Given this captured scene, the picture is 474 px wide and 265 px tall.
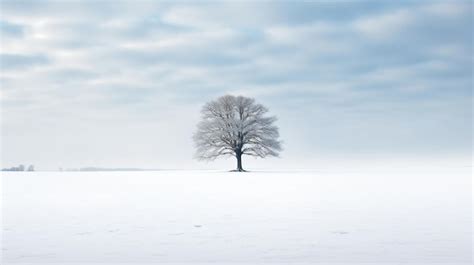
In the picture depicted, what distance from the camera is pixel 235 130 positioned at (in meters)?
47.0

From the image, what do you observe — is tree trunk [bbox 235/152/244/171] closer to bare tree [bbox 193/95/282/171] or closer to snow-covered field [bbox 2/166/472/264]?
bare tree [bbox 193/95/282/171]

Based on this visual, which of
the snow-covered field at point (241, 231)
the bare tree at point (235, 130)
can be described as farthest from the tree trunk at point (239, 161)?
the snow-covered field at point (241, 231)

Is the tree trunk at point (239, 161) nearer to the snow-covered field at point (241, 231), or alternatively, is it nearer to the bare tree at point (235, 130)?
the bare tree at point (235, 130)

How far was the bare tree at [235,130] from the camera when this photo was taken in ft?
157

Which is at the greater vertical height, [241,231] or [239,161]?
[239,161]

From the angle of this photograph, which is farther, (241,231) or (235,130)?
(235,130)

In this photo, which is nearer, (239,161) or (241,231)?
(241,231)

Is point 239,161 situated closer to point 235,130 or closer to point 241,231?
point 235,130

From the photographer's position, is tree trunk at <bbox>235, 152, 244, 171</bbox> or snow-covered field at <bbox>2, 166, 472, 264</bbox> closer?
snow-covered field at <bbox>2, 166, 472, 264</bbox>

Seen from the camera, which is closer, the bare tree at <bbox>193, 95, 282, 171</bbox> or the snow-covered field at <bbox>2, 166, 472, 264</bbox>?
the snow-covered field at <bbox>2, 166, 472, 264</bbox>

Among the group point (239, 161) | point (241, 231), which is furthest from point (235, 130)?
point (241, 231)

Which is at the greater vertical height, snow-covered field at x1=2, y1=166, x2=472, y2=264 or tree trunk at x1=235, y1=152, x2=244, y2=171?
tree trunk at x1=235, y1=152, x2=244, y2=171

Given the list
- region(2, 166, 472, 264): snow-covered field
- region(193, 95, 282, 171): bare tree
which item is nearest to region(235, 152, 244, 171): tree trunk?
region(193, 95, 282, 171): bare tree

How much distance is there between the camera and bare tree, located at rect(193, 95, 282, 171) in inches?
1879
